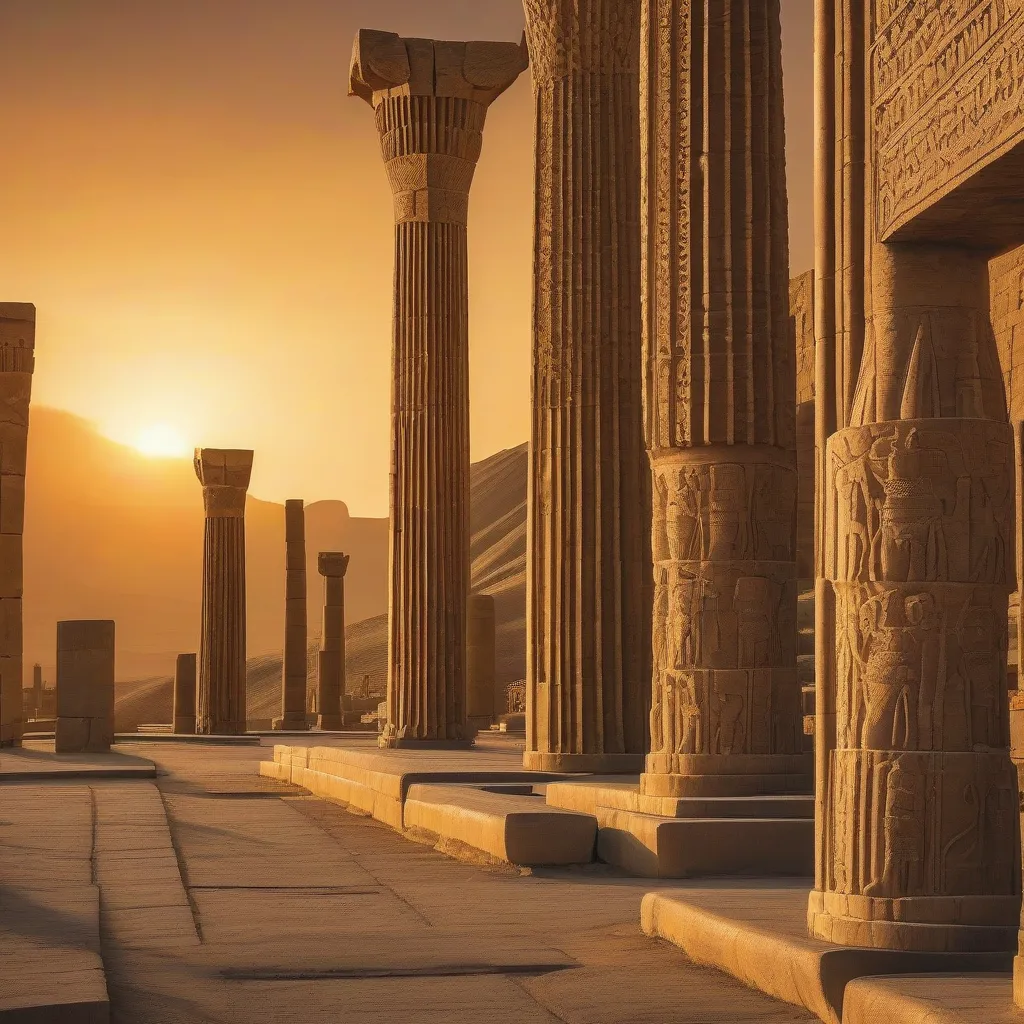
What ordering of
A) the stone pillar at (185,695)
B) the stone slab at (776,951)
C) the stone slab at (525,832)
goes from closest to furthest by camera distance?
the stone slab at (776,951)
the stone slab at (525,832)
the stone pillar at (185,695)

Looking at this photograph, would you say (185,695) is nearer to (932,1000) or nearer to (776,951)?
(776,951)

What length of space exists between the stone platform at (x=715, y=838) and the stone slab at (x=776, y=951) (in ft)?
4.52

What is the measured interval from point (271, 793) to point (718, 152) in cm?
777

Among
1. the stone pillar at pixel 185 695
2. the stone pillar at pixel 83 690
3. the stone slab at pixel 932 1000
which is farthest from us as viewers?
the stone pillar at pixel 185 695

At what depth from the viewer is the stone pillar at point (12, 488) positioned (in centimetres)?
2061

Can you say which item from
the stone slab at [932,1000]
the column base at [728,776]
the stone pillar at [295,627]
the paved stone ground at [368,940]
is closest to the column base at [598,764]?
the paved stone ground at [368,940]

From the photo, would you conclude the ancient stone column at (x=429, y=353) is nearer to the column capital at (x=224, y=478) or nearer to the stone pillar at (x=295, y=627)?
the column capital at (x=224, y=478)

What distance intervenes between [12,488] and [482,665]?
1008cm

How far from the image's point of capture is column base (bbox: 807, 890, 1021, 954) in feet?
17.1

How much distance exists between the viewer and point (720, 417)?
359 inches

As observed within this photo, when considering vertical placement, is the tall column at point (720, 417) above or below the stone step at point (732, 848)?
above

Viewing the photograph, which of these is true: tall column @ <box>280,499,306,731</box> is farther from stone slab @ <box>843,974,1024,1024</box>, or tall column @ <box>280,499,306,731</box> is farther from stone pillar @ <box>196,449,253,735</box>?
stone slab @ <box>843,974,1024,1024</box>

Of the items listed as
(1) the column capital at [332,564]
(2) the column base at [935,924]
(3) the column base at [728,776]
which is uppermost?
(1) the column capital at [332,564]

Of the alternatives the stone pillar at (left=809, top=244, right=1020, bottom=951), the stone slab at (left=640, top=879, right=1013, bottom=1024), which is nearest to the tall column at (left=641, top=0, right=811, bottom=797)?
the stone slab at (left=640, top=879, right=1013, bottom=1024)
